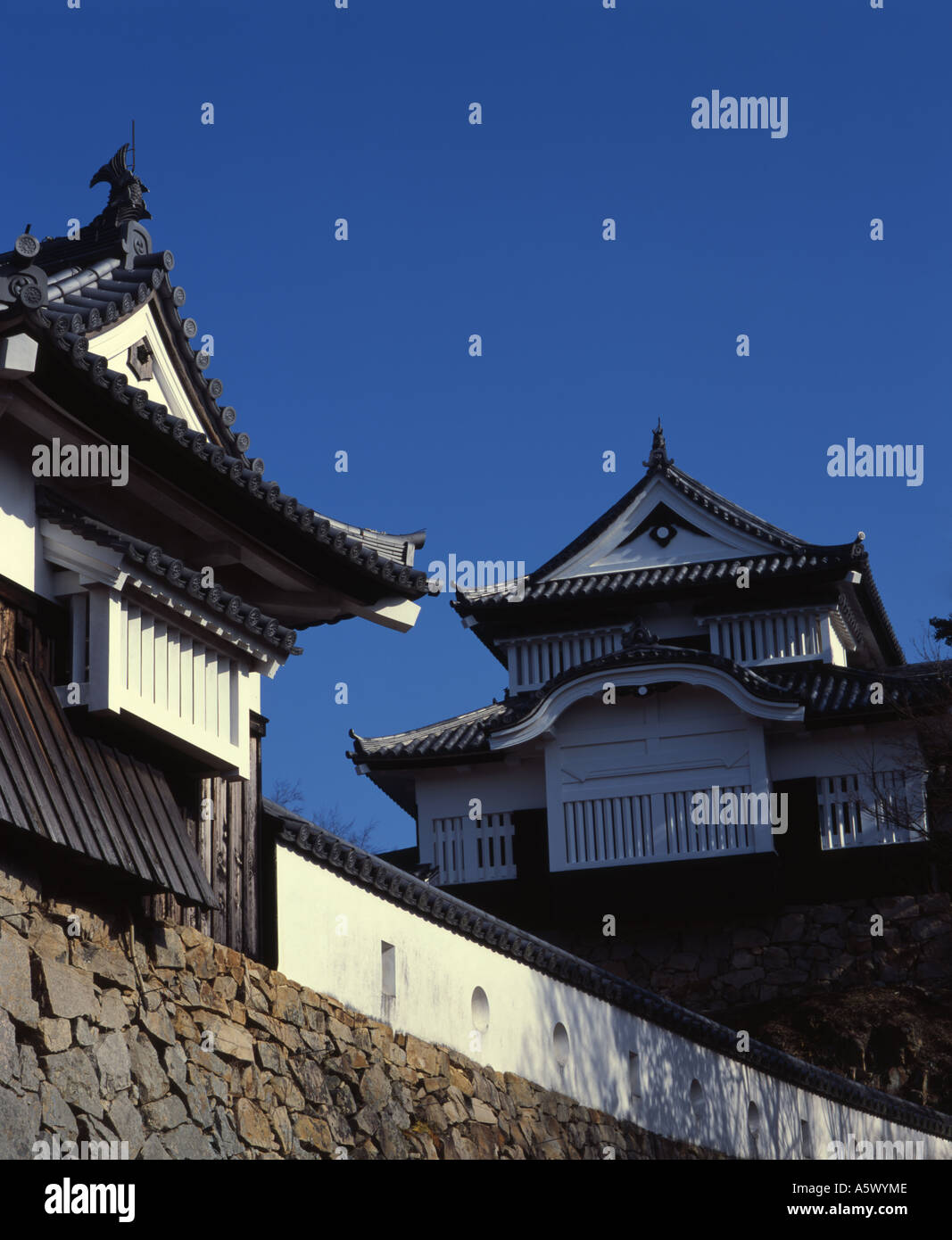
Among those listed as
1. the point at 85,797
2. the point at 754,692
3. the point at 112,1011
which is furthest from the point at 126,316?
the point at 754,692

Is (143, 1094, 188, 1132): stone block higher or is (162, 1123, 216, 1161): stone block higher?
(143, 1094, 188, 1132): stone block

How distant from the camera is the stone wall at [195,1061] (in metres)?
9.33

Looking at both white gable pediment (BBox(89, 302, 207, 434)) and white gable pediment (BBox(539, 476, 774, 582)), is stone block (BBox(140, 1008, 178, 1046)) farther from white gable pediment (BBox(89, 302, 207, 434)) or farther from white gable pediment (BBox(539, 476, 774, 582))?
white gable pediment (BBox(539, 476, 774, 582))

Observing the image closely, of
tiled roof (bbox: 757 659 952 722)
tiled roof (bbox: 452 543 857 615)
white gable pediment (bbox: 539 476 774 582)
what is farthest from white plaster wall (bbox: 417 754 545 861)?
tiled roof (bbox: 757 659 952 722)

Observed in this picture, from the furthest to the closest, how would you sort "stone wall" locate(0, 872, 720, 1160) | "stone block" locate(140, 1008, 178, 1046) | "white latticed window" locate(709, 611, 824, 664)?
"white latticed window" locate(709, 611, 824, 664) < "stone block" locate(140, 1008, 178, 1046) < "stone wall" locate(0, 872, 720, 1160)

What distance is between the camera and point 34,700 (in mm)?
9977

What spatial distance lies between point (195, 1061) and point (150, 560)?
10.3 feet

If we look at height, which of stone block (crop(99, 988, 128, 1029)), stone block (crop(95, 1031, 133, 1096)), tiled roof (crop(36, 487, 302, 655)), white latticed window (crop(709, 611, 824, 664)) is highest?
white latticed window (crop(709, 611, 824, 664))

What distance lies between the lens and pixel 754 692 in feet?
80.0

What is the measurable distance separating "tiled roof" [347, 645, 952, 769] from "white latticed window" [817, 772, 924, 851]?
99 cm

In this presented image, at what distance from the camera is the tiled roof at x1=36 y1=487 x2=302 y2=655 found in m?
10.2
